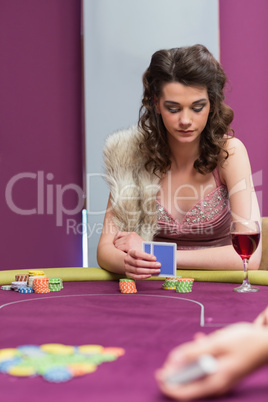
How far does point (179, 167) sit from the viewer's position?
2410mm

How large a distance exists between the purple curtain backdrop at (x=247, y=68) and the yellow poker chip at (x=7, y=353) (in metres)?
2.93

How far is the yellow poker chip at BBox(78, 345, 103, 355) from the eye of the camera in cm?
90

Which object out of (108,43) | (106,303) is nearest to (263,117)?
(108,43)

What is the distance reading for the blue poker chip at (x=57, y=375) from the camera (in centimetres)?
78

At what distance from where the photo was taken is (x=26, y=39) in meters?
3.73

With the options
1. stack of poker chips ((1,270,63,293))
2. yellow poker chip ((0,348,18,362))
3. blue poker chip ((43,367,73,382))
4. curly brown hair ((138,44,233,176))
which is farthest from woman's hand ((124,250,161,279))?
blue poker chip ((43,367,73,382))

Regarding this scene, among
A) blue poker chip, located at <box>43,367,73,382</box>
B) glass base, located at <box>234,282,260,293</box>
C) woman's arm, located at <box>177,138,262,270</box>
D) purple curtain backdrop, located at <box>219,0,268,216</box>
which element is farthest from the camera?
purple curtain backdrop, located at <box>219,0,268,216</box>

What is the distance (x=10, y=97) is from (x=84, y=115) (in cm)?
54

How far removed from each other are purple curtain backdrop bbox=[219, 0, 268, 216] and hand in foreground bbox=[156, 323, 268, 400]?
121 inches

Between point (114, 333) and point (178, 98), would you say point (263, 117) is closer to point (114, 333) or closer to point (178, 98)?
point (178, 98)

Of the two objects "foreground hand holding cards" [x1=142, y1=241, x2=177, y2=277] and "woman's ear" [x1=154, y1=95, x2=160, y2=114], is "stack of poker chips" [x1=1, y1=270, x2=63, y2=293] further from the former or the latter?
"woman's ear" [x1=154, y1=95, x2=160, y2=114]

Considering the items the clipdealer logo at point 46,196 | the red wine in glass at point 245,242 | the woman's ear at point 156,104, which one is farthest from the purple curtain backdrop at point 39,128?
the red wine in glass at point 245,242

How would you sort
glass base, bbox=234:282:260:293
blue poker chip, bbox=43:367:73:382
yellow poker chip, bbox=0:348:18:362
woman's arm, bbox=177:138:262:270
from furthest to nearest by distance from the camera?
1. woman's arm, bbox=177:138:262:270
2. glass base, bbox=234:282:260:293
3. yellow poker chip, bbox=0:348:18:362
4. blue poker chip, bbox=43:367:73:382

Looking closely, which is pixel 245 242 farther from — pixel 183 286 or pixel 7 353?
pixel 7 353
